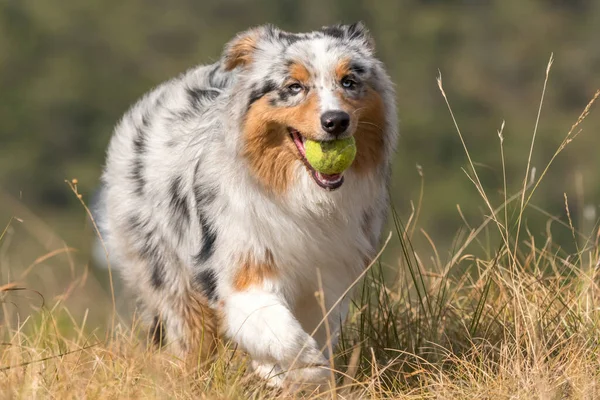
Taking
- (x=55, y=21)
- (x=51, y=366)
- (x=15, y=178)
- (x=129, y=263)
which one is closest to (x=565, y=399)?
(x=51, y=366)

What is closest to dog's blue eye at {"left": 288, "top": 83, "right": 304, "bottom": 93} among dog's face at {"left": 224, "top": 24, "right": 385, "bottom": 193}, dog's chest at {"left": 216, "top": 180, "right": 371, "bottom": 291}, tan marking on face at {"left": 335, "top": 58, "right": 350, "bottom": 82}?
dog's face at {"left": 224, "top": 24, "right": 385, "bottom": 193}

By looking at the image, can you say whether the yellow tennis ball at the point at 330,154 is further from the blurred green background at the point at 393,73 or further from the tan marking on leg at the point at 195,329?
the blurred green background at the point at 393,73

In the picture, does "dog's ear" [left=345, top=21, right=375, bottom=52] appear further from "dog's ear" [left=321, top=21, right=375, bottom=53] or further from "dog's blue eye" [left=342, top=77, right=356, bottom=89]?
"dog's blue eye" [left=342, top=77, right=356, bottom=89]

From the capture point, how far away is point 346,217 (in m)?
5.43

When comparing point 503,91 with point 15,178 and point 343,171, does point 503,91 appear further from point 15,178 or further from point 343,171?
point 343,171

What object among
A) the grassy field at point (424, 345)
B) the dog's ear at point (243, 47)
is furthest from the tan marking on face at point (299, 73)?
the grassy field at point (424, 345)

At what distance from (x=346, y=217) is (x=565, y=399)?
1401mm

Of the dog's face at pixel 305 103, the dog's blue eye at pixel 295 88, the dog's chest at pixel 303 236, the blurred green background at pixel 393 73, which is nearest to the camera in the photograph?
the dog's face at pixel 305 103

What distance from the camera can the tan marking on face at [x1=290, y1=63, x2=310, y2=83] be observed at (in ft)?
16.8

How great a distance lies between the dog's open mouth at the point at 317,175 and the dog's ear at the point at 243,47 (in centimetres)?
55

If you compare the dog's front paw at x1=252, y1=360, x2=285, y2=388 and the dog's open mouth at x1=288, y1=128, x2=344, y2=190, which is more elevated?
the dog's open mouth at x1=288, y1=128, x2=344, y2=190

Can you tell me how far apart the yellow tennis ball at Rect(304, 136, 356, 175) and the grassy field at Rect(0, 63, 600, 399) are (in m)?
0.44

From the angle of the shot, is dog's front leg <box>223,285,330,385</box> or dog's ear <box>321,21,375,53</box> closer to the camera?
dog's front leg <box>223,285,330,385</box>

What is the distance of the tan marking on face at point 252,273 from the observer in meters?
5.23
